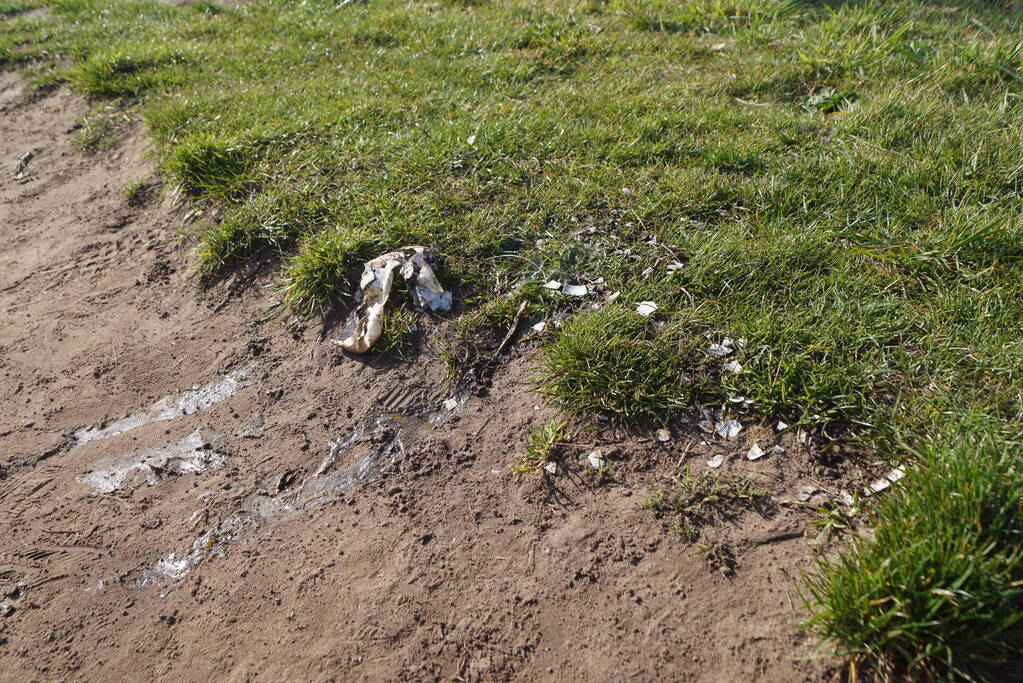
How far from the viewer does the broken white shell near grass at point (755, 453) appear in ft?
8.86

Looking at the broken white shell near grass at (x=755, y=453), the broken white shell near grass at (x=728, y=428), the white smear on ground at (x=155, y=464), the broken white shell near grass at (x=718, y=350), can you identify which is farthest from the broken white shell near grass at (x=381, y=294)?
the broken white shell near grass at (x=755, y=453)

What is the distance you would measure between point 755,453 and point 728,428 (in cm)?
15

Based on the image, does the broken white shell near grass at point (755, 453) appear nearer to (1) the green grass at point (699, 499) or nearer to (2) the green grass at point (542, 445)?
(1) the green grass at point (699, 499)

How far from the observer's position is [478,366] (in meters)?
3.28

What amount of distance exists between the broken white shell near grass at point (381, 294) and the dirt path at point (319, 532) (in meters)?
0.13

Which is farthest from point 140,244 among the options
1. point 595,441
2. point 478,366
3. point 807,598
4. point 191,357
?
point 807,598

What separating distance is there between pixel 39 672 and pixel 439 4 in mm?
6089

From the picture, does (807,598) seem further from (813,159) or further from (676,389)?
(813,159)

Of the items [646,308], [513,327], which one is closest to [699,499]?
[646,308]

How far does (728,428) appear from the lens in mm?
2818

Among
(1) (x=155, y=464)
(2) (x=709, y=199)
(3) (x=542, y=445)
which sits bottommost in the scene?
(1) (x=155, y=464)

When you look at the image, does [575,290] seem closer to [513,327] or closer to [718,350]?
[513,327]

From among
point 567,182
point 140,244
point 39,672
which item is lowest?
point 39,672

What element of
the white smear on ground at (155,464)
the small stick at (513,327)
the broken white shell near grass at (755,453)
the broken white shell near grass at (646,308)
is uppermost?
the broken white shell near grass at (646,308)
